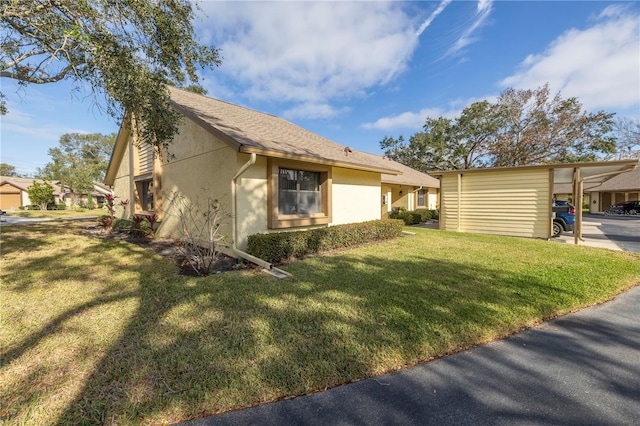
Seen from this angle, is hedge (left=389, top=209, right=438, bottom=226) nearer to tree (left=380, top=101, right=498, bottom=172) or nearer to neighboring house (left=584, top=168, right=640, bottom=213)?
tree (left=380, top=101, right=498, bottom=172)

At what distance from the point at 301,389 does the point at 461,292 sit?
11.5ft

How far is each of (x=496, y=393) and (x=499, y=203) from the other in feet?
36.7

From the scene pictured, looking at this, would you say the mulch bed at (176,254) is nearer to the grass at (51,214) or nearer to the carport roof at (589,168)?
the carport roof at (589,168)

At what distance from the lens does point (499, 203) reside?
1138 cm

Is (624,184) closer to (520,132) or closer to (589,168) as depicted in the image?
(520,132)

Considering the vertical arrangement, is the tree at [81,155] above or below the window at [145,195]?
above

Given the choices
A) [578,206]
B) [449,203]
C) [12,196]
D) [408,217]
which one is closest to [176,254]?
[449,203]

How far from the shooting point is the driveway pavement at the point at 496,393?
2.07m

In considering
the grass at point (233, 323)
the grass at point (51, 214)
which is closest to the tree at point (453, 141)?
the grass at point (233, 323)

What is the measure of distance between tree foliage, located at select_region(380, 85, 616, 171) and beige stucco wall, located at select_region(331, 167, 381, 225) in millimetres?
23082

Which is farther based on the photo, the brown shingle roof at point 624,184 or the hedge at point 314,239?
the brown shingle roof at point 624,184

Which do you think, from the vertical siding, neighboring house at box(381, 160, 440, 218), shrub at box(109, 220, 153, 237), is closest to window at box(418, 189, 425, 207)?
neighboring house at box(381, 160, 440, 218)

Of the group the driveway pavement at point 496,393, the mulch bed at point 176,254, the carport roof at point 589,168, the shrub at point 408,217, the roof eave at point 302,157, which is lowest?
the driveway pavement at point 496,393

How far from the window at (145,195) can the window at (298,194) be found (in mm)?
6836
